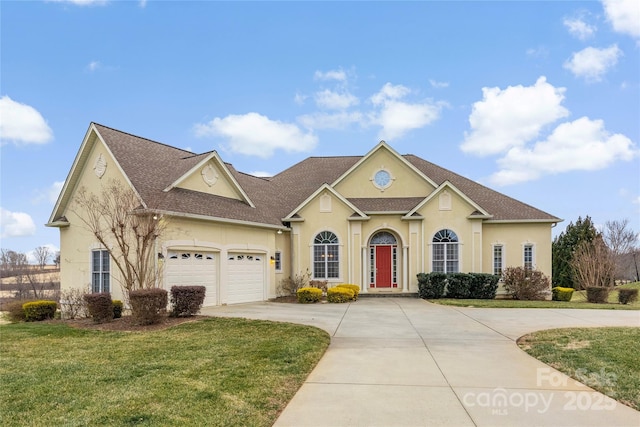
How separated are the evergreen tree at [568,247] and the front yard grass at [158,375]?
30099 mm

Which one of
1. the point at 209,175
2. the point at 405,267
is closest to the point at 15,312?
the point at 209,175

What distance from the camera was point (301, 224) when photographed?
21.6m

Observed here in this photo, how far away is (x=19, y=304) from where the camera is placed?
1559 centimetres

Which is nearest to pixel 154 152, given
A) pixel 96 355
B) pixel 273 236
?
pixel 273 236

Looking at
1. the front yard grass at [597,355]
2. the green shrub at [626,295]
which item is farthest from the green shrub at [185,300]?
the green shrub at [626,295]

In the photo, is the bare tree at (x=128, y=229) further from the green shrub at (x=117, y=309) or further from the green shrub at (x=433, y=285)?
the green shrub at (x=433, y=285)

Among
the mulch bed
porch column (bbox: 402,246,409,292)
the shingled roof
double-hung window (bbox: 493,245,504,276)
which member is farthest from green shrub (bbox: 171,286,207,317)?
double-hung window (bbox: 493,245,504,276)

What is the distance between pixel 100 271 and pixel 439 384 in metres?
13.7

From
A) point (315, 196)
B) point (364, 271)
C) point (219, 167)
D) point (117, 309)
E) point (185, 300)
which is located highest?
point (219, 167)

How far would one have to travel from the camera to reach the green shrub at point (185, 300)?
42.5 ft

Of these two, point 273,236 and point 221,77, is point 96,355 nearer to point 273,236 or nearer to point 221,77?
point 273,236

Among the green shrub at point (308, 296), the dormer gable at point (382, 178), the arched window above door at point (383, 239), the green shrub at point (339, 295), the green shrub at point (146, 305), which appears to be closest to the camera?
the green shrub at point (146, 305)

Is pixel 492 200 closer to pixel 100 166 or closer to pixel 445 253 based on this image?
pixel 445 253

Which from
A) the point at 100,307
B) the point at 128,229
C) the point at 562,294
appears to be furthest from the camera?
the point at 562,294
